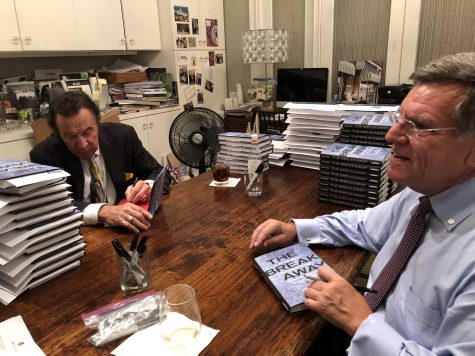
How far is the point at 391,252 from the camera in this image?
1.02 metres

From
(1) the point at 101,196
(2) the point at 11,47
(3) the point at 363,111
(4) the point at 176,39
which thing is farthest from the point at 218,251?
(4) the point at 176,39

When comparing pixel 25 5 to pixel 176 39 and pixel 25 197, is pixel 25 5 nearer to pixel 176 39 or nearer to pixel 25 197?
pixel 176 39

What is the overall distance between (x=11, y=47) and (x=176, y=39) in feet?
5.30

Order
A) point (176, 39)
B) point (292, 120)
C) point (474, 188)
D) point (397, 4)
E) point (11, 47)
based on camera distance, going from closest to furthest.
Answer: point (474, 188) < point (292, 120) < point (11, 47) < point (397, 4) < point (176, 39)

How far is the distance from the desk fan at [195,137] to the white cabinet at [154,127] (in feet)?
4.06

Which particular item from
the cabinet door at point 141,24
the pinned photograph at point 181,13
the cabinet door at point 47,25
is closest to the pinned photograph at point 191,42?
the pinned photograph at point 181,13

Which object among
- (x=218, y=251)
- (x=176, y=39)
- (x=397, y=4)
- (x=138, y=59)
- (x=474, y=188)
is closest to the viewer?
(x=474, y=188)

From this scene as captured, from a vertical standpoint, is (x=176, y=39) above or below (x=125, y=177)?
above

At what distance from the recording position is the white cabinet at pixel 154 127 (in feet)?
11.8

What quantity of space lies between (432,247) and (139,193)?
3.72ft

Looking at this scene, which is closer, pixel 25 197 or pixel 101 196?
pixel 25 197

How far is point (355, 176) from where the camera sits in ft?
4.83

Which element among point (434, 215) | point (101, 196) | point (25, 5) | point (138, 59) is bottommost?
point (101, 196)

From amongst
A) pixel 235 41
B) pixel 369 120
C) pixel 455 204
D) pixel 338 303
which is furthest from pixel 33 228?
pixel 235 41
